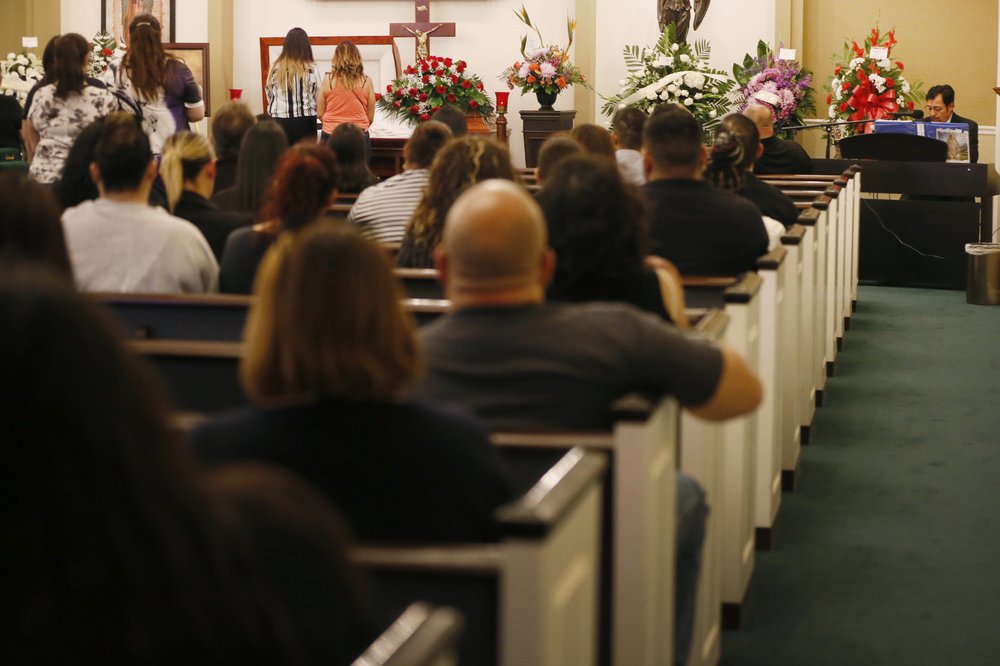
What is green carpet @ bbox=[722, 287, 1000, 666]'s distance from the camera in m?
3.53

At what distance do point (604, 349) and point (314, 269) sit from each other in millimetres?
708

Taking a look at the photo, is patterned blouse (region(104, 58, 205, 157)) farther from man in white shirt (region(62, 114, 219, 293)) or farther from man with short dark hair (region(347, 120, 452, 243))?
man in white shirt (region(62, 114, 219, 293))

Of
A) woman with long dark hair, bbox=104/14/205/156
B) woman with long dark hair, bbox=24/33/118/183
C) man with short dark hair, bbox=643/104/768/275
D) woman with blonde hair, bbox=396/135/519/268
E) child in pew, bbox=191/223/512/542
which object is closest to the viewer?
child in pew, bbox=191/223/512/542

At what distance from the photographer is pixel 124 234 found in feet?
13.6

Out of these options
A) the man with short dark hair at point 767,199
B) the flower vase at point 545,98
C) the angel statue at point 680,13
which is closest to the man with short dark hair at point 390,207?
the man with short dark hair at point 767,199

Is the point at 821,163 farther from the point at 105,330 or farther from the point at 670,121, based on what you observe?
the point at 105,330

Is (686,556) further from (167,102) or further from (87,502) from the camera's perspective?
(167,102)

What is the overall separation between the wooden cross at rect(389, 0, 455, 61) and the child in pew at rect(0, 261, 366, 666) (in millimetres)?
11913

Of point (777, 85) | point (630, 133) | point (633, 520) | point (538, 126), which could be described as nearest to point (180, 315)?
point (633, 520)

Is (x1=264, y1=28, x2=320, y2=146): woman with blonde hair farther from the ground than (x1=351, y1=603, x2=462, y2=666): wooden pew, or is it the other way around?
(x1=264, y1=28, x2=320, y2=146): woman with blonde hair

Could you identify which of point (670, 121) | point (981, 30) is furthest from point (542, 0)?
point (670, 121)

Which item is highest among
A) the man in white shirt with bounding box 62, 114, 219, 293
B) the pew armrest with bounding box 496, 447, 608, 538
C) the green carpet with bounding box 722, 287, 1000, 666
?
the man in white shirt with bounding box 62, 114, 219, 293

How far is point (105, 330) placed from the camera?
0.97m

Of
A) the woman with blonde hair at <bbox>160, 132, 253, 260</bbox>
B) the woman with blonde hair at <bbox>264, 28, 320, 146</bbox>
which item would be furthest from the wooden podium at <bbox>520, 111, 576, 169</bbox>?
the woman with blonde hair at <bbox>160, 132, 253, 260</bbox>
